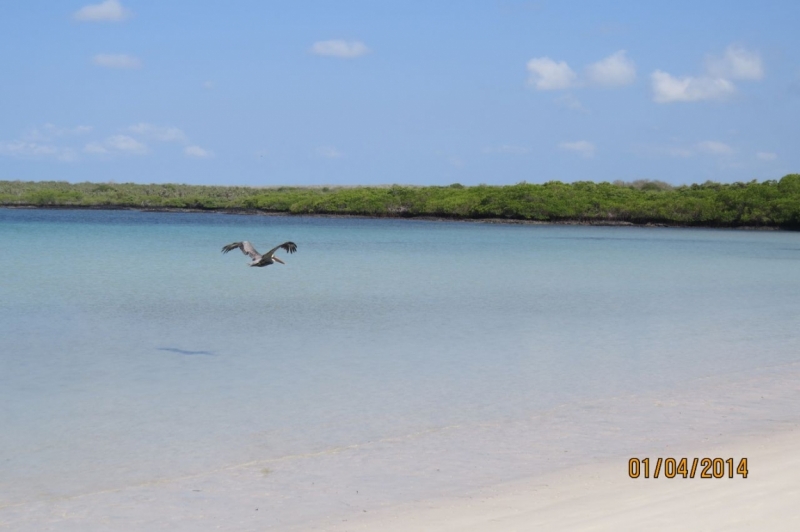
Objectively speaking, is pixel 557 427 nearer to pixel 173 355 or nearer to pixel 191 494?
pixel 191 494

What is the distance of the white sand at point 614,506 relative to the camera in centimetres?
528

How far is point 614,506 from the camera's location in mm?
5664

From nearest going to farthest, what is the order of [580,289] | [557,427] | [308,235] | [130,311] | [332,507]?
1. [332,507]
2. [557,427]
3. [130,311]
4. [580,289]
5. [308,235]

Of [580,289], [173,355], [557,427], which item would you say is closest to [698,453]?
[557,427]

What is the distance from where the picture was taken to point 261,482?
6535 millimetres

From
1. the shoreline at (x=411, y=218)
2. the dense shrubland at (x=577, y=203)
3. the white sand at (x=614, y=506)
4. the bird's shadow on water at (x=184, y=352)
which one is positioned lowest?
the bird's shadow on water at (x=184, y=352)

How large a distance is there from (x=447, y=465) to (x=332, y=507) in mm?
1268

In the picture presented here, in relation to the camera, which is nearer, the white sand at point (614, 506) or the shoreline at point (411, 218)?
the white sand at point (614, 506)

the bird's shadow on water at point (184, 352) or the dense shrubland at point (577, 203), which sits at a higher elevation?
the dense shrubland at point (577, 203)
